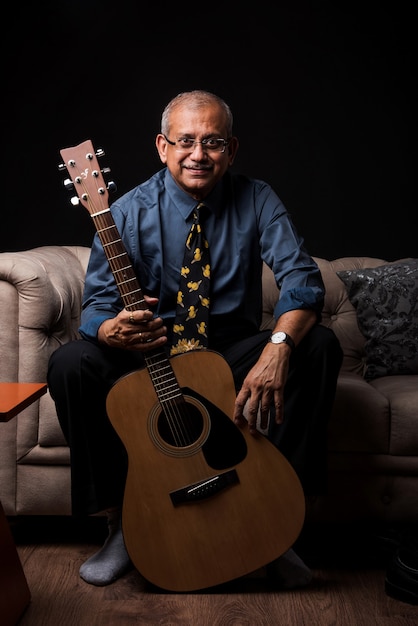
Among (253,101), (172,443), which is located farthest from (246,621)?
(253,101)

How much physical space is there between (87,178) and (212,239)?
445mm

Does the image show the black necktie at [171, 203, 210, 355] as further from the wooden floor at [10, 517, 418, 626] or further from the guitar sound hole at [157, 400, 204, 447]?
the wooden floor at [10, 517, 418, 626]

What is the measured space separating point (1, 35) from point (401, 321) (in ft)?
6.43

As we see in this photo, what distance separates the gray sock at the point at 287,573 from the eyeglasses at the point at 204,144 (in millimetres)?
1070

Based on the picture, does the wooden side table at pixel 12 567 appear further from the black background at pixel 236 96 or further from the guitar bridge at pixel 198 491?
the black background at pixel 236 96

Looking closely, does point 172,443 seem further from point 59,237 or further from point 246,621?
point 59,237

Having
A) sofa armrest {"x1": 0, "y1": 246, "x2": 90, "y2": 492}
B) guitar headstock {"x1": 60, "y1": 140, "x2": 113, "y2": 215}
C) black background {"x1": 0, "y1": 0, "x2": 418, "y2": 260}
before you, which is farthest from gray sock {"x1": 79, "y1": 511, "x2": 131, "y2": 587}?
black background {"x1": 0, "y1": 0, "x2": 418, "y2": 260}

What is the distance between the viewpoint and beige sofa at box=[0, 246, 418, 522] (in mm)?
2064

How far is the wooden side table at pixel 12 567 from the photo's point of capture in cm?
155

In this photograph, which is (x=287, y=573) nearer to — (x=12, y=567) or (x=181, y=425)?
(x=181, y=425)

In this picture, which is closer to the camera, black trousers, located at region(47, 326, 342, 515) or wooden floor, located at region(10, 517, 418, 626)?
wooden floor, located at region(10, 517, 418, 626)

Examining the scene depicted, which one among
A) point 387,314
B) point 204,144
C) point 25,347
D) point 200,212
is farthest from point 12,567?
point 387,314

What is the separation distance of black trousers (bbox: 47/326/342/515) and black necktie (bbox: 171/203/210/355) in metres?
0.23

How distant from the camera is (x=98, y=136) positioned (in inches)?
122
